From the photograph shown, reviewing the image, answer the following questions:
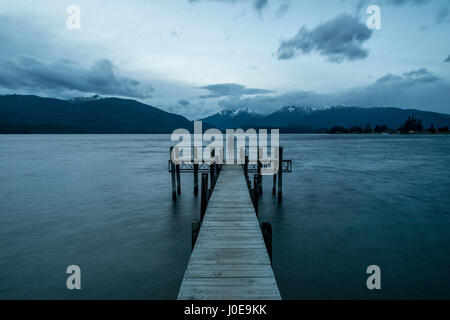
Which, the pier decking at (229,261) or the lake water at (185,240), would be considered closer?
the pier decking at (229,261)

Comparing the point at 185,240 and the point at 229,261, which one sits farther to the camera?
the point at 185,240

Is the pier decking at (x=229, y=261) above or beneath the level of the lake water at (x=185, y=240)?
above

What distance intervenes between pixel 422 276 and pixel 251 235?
7846 mm

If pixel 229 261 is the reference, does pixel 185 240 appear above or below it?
below

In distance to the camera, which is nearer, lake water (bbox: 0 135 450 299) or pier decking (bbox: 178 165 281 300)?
pier decking (bbox: 178 165 281 300)

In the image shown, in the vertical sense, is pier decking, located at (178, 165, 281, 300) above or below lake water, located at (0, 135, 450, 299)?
above

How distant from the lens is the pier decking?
5.66 meters

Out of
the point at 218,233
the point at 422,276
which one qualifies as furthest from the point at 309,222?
the point at 218,233

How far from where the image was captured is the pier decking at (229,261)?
566 cm

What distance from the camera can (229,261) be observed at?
22.4 ft

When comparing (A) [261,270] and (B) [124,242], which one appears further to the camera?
(B) [124,242]
